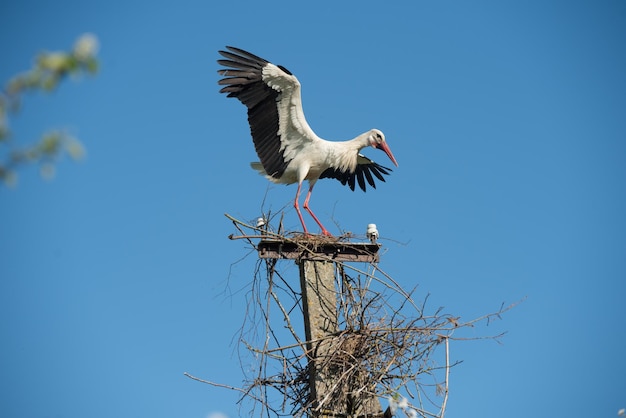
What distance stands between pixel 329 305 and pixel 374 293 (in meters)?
0.32

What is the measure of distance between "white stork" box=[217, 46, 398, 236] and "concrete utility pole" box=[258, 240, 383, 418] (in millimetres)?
1317

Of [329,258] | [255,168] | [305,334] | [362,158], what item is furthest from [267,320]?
[362,158]

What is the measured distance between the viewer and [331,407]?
4820 mm

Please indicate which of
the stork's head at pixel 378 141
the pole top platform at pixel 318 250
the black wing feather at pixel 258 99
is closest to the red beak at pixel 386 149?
the stork's head at pixel 378 141

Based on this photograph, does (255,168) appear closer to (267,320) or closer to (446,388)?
(267,320)

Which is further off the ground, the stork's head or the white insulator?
the stork's head

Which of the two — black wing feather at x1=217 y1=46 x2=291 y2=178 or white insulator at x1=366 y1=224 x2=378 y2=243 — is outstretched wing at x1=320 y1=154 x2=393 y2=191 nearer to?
black wing feather at x1=217 y1=46 x2=291 y2=178

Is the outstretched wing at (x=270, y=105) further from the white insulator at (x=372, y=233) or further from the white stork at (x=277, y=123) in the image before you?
the white insulator at (x=372, y=233)

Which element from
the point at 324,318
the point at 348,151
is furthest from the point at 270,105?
the point at 324,318

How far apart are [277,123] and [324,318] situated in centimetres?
234

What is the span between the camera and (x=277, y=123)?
6.97 m

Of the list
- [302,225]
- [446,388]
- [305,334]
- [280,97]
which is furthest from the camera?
[280,97]

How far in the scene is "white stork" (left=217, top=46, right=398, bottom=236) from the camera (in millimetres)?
6859

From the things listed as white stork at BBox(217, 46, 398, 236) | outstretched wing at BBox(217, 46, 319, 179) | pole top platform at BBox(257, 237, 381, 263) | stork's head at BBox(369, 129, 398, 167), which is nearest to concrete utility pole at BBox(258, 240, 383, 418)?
pole top platform at BBox(257, 237, 381, 263)
